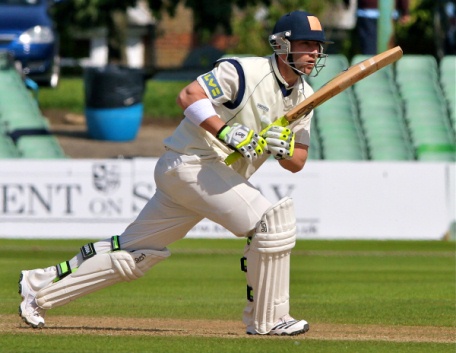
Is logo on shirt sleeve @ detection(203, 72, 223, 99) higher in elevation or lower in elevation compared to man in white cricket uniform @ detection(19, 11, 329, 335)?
higher

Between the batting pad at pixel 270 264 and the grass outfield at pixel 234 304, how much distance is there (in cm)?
14

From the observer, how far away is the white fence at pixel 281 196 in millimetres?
12875

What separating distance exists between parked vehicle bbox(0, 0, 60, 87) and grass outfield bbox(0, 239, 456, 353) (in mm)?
5984

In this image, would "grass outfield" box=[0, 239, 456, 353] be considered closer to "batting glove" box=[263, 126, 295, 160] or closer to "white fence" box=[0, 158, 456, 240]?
"white fence" box=[0, 158, 456, 240]

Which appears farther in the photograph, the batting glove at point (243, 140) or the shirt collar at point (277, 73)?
the shirt collar at point (277, 73)

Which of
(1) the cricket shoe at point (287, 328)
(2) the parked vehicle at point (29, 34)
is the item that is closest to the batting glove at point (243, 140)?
(1) the cricket shoe at point (287, 328)

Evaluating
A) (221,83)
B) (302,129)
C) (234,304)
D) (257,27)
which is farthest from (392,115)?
(257,27)

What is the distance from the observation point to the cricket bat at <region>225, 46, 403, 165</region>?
20.5 ft

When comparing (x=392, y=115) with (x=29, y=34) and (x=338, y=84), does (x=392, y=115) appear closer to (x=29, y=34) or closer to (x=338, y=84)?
(x=29, y=34)

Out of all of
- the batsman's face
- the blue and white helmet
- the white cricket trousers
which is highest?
the blue and white helmet

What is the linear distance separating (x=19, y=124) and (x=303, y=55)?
31.2 feet

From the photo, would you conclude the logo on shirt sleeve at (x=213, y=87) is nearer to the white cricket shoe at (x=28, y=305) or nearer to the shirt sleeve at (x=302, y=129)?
the shirt sleeve at (x=302, y=129)

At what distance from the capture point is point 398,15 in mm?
22969

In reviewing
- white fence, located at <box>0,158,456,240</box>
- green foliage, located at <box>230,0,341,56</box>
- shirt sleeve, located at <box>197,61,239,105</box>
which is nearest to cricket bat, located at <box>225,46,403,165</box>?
shirt sleeve, located at <box>197,61,239,105</box>
